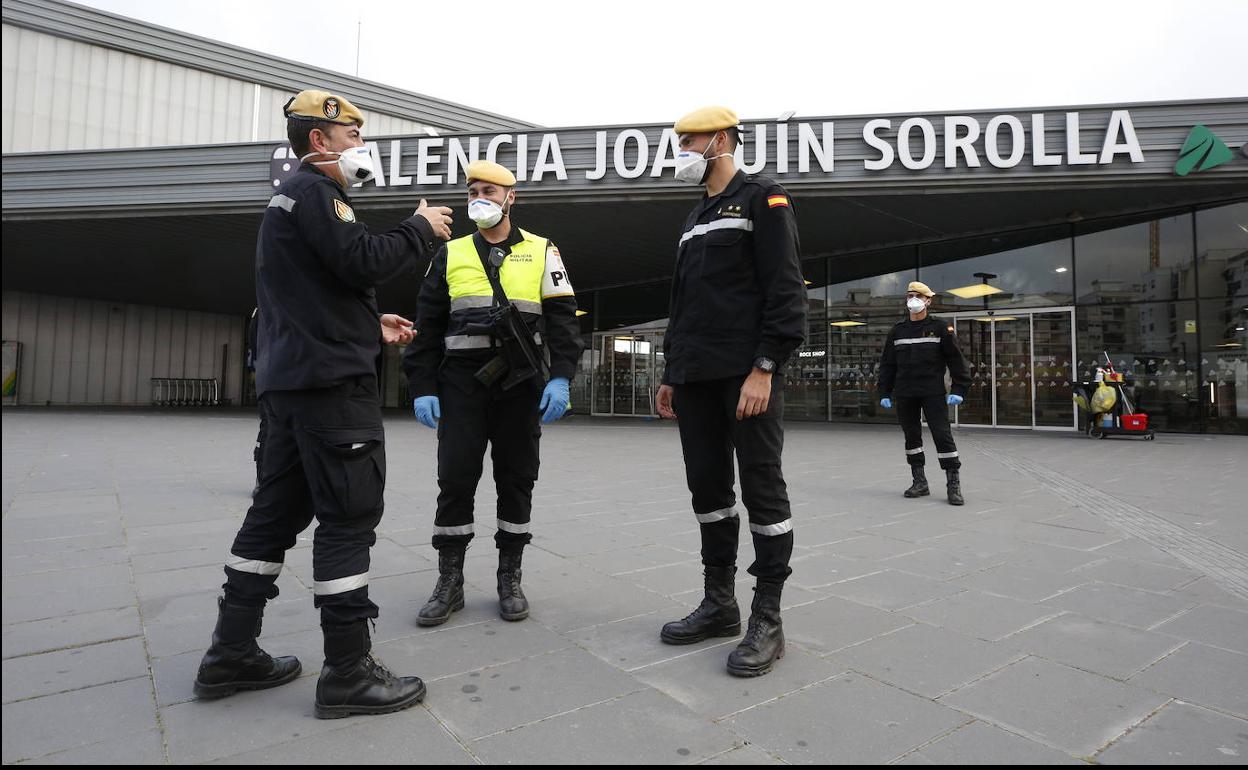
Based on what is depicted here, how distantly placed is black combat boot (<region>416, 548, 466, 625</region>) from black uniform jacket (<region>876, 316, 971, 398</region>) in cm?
463

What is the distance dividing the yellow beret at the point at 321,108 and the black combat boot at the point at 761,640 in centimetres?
220

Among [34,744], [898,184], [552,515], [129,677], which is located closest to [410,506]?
[552,515]

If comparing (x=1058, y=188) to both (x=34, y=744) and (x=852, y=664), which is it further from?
(x=34, y=744)

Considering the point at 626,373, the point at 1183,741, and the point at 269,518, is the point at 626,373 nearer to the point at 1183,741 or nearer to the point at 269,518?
the point at 269,518

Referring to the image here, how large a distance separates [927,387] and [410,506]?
4523 mm

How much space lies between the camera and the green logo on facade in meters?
10.4

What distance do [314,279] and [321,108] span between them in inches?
23.2

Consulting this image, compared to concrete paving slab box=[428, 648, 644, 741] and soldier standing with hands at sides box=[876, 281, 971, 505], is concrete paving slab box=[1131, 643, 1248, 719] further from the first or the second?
soldier standing with hands at sides box=[876, 281, 971, 505]

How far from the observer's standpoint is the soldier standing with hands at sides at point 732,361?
254cm

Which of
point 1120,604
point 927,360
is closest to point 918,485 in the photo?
point 927,360

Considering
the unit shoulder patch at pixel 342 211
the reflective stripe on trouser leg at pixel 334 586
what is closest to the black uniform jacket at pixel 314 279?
the unit shoulder patch at pixel 342 211

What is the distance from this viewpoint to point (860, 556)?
13.1 feet

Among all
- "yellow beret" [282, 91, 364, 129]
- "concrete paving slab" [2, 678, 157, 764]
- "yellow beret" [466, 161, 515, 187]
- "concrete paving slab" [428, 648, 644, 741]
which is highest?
"yellow beret" [466, 161, 515, 187]

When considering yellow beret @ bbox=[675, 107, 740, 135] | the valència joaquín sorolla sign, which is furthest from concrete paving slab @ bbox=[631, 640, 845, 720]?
the valència joaquín sorolla sign
